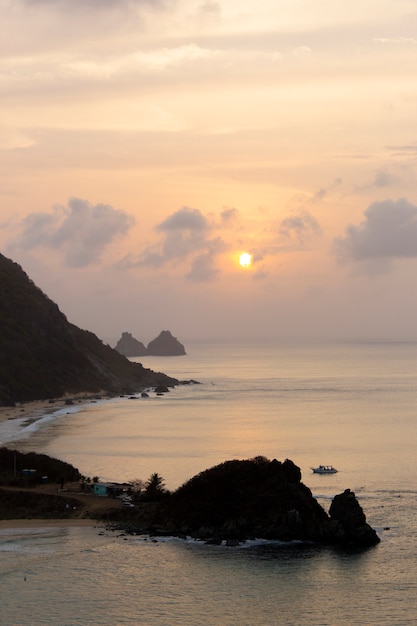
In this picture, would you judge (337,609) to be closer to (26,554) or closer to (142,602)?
(142,602)

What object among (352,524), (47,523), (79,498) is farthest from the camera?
(79,498)

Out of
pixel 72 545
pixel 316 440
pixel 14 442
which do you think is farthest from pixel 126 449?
pixel 72 545

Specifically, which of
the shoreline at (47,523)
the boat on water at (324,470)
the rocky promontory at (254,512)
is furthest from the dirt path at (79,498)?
the boat on water at (324,470)

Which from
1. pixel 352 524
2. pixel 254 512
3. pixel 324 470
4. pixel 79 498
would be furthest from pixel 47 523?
pixel 324 470

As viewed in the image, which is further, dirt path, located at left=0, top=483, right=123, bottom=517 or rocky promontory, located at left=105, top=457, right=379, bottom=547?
dirt path, located at left=0, top=483, right=123, bottom=517

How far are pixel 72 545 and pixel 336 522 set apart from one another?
24.2 metres

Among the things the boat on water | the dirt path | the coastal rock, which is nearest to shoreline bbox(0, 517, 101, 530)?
the dirt path

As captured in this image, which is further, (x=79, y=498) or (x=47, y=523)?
(x=79, y=498)

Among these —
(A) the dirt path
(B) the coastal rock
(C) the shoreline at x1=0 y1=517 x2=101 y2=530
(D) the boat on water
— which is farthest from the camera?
(D) the boat on water

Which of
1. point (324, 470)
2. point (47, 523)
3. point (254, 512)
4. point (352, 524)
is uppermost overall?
point (324, 470)

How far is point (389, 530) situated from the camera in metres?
87.7

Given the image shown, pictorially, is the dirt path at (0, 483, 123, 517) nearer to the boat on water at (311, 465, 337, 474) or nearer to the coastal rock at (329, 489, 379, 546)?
the coastal rock at (329, 489, 379, 546)

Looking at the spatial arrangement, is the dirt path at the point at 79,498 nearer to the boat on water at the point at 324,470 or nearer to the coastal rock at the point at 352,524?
the coastal rock at the point at 352,524

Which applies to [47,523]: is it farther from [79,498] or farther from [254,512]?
[254,512]
